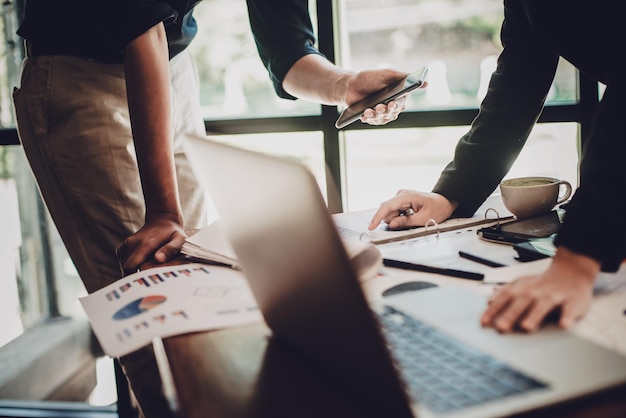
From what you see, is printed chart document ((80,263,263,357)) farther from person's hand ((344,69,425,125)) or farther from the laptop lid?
person's hand ((344,69,425,125))

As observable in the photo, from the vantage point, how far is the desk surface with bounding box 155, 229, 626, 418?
0.48 metres

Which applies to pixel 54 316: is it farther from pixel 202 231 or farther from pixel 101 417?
pixel 202 231

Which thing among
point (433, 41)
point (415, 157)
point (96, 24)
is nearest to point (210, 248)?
point (96, 24)

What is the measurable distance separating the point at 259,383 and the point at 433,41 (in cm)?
184

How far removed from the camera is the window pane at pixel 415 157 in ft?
6.66

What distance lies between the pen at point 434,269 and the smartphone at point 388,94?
411 millimetres

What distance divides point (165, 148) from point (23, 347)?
1711mm

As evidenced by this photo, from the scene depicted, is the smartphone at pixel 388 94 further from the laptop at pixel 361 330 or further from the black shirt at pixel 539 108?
the laptop at pixel 361 330

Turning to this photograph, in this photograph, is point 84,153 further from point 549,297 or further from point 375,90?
point 549,297

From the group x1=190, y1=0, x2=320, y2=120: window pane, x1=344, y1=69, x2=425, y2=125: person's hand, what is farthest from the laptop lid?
x1=190, y1=0, x2=320, y2=120: window pane

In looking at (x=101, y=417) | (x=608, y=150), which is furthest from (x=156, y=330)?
(x=101, y=417)

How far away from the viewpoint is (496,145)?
120 centimetres

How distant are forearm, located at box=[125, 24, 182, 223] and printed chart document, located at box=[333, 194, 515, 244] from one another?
1.18 ft

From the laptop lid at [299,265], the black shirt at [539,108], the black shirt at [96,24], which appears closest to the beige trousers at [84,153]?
the black shirt at [96,24]
